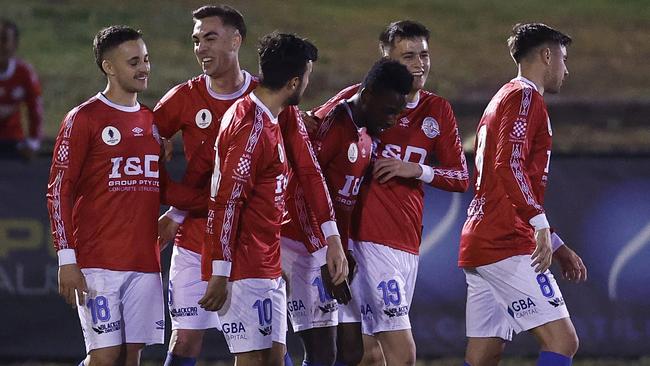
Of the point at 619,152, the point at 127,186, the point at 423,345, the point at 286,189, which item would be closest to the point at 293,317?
the point at 286,189

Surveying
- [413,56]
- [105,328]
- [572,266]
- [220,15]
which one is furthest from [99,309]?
[572,266]

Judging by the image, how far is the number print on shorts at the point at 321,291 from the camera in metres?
6.67

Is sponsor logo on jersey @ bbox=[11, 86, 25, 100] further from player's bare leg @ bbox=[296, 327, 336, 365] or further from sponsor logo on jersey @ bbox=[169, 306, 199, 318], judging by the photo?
player's bare leg @ bbox=[296, 327, 336, 365]

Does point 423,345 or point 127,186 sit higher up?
point 127,186

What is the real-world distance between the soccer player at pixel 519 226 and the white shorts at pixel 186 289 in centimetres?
147

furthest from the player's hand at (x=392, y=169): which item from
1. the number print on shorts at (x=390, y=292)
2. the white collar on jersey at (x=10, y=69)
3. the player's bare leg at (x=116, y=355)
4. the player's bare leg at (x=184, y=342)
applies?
the white collar on jersey at (x=10, y=69)

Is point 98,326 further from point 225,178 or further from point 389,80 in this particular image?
point 389,80

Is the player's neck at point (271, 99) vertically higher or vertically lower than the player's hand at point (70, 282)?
higher

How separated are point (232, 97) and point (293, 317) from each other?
49.1 inches

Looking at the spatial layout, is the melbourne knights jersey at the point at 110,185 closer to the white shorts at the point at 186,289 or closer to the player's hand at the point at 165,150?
the player's hand at the point at 165,150

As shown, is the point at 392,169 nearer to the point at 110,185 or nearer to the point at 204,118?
the point at 204,118

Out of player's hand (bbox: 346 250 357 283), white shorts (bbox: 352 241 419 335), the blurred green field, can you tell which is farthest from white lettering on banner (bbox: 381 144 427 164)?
the blurred green field

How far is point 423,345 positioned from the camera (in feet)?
30.9

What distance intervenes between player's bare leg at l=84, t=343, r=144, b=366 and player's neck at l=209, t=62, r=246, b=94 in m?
1.45
